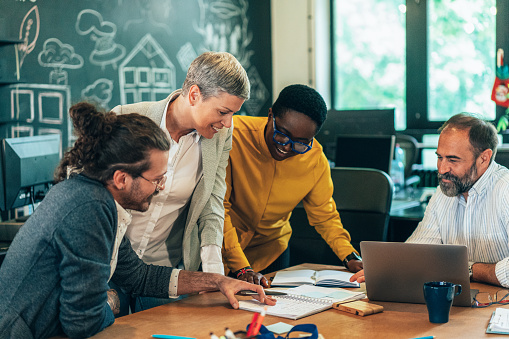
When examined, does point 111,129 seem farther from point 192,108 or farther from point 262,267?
point 262,267

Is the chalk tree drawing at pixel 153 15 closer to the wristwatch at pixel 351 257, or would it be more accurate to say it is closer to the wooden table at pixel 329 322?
the wristwatch at pixel 351 257

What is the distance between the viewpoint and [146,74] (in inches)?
177

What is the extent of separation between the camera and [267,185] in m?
2.32

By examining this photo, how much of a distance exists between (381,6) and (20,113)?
3.95m

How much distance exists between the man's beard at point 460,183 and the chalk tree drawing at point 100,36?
2.76 m

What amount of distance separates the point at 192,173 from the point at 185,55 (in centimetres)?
307

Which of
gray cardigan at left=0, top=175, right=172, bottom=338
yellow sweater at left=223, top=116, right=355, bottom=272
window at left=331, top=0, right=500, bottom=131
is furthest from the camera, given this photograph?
window at left=331, top=0, right=500, bottom=131

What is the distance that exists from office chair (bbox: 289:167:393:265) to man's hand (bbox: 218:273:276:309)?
96 centimetres

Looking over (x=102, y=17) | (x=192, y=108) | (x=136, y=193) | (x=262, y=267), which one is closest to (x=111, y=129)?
(x=136, y=193)

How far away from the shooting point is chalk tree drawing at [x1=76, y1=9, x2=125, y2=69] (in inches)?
155

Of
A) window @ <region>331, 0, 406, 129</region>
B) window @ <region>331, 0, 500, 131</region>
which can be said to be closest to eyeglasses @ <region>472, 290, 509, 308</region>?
window @ <region>331, 0, 500, 131</region>

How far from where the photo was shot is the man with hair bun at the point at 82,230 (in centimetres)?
131

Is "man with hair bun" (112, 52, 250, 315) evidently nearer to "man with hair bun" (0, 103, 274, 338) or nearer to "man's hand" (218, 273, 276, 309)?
"man's hand" (218, 273, 276, 309)

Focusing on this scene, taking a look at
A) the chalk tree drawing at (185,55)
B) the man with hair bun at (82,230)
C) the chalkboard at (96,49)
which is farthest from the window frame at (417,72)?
the man with hair bun at (82,230)
